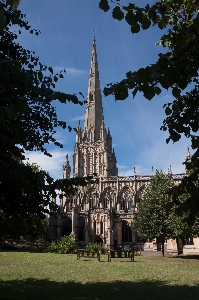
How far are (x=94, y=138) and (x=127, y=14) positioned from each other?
70.1m

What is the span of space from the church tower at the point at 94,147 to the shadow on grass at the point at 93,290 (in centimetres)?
5392

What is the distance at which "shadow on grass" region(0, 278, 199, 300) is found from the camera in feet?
30.7

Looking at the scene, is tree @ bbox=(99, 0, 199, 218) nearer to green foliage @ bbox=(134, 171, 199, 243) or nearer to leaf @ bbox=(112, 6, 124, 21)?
leaf @ bbox=(112, 6, 124, 21)

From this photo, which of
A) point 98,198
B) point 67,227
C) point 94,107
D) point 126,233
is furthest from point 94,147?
point 126,233

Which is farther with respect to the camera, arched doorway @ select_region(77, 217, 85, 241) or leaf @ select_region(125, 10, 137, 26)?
arched doorway @ select_region(77, 217, 85, 241)

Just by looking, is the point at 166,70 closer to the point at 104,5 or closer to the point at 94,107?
the point at 104,5

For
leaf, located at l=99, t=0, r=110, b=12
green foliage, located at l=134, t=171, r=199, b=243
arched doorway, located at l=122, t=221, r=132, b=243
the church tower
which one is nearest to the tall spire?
the church tower

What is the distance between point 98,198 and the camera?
60.0m

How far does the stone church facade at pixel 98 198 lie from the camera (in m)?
52.6

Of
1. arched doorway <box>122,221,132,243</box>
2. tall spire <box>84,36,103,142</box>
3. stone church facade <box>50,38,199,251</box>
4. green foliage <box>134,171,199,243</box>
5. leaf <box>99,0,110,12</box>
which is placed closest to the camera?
leaf <box>99,0,110,12</box>

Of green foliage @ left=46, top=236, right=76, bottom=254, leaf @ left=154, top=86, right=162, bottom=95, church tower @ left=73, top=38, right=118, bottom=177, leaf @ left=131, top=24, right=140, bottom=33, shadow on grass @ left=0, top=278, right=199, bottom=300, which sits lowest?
green foliage @ left=46, top=236, right=76, bottom=254

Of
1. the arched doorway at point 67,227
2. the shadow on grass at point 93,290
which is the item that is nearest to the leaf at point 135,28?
the shadow on grass at point 93,290

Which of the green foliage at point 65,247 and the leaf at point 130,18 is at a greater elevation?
the leaf at point 130,18

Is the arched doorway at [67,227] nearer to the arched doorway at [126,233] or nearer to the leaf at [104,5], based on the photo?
the arched doorway at [126,233]
